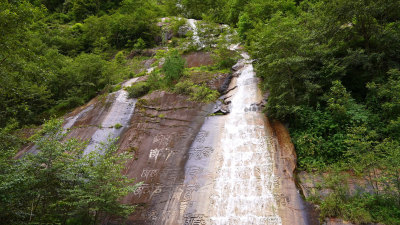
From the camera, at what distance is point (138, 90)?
1789 centimetres

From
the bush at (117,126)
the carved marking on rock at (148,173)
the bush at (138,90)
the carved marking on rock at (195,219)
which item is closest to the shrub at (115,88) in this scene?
the bush at (138,90)

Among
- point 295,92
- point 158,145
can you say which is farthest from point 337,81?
point 158,145

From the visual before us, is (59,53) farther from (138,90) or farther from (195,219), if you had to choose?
(195,219)

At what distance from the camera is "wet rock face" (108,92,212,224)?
33.4ft

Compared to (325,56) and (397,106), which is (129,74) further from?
(397,106)

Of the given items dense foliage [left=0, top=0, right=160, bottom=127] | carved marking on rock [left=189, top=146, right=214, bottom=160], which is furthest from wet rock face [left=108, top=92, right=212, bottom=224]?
dense foliage [left=0, top=0, right=160, bottom=127]

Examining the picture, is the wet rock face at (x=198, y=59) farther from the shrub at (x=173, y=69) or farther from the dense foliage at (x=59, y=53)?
the dense foliage at (x=59, y=53)

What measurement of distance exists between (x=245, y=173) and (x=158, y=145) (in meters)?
5.19

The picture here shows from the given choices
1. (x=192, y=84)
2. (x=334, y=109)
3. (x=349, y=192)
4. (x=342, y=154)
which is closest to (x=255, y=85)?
(x=192, y=84)

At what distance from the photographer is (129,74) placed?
22.2 metres

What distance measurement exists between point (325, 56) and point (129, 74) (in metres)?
16.5

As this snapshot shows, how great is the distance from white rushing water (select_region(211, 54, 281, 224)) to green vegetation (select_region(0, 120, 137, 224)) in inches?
155

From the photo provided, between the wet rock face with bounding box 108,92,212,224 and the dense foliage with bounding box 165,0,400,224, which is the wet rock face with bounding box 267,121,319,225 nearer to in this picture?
the dense foliage with bounding box 165,0,400,224

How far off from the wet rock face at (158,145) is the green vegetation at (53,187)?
1916mm
